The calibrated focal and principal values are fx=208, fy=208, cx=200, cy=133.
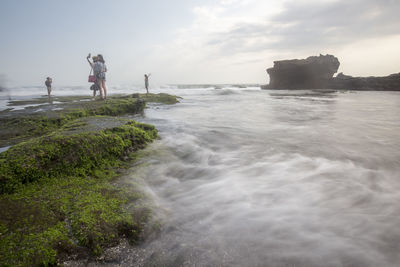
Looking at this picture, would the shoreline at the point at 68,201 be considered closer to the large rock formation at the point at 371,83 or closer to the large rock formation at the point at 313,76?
the large rock formation at the point at 371,83

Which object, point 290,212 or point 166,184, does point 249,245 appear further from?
A: point 166,184

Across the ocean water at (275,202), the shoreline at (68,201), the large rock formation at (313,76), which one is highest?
the large rock formation at (313,76)

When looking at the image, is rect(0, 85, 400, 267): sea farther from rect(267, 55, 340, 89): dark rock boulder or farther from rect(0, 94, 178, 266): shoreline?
rect(267, 55, 340, 89): dark rock boulder

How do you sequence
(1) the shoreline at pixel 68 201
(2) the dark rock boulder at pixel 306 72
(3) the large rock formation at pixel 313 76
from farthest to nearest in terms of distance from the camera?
(2) the dark rock boulder at pixel 306 72 < (3) the large rock formation at pixel 313 76 < (1) the shoreline at pixel 68 201

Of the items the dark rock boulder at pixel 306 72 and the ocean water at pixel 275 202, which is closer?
the ocean water at pixel 275 202

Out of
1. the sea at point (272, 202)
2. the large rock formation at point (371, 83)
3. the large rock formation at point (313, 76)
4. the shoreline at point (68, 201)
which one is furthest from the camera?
the large rock formation at point (313, 76)

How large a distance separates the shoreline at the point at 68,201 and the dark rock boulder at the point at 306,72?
51.8m

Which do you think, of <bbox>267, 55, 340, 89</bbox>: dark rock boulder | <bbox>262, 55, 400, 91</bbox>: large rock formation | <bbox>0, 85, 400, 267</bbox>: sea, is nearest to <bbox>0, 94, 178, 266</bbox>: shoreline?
<bbox>0, 85, 400, 267</bbox>: sea

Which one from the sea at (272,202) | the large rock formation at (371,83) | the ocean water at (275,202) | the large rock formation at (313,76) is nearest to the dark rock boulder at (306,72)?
the large rock formation at (313,76)

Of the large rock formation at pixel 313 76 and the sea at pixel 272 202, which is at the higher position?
the large rock formation at pixel 313 76

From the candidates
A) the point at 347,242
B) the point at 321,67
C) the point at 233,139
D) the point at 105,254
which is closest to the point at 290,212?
the point at 347,242

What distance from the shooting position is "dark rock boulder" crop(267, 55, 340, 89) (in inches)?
1823

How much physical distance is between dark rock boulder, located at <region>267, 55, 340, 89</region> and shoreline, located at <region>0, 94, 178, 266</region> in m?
51.8

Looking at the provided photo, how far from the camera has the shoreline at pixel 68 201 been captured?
5.16ft
